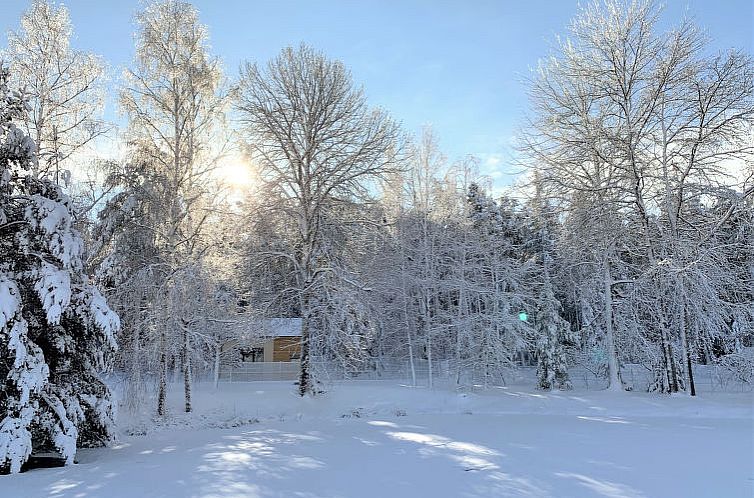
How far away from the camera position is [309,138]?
55.8 ft

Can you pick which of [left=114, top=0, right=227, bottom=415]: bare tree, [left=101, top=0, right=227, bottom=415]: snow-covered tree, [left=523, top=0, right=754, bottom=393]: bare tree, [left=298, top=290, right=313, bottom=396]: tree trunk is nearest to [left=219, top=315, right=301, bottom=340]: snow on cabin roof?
[left=101, top=0, right=227, bottom=415]: snow-covered tree

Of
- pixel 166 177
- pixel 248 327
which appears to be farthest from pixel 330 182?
pixel 248 327

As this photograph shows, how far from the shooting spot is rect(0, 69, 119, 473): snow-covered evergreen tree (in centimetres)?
791

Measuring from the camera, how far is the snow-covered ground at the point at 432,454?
613 centimetres

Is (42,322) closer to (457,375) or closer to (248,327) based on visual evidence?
(248,327)

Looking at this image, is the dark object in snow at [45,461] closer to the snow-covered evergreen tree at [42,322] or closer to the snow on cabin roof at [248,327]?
the snow-covered evergreen tree at [42,322]

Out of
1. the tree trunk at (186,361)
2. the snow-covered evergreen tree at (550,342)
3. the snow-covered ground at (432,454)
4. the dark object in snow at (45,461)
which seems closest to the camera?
the snow-covered ground at (432,454)

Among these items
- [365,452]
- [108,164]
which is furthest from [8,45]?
[365,452]

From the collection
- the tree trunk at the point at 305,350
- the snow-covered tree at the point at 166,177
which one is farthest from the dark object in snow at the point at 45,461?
the tree trunk at the point at 305,350

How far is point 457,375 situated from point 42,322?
49.3 feet

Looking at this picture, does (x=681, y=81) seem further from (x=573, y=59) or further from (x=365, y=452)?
(x=365, y=452)

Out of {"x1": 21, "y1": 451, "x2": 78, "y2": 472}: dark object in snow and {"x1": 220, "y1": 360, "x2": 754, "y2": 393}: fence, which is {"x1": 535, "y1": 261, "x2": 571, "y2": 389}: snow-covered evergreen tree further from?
{"x1": 21, "y1": 451, "x2": 78, "y2": 472}: dark object in snow

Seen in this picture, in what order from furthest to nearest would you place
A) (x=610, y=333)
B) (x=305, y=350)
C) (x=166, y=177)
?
(x=610, y=333)
(x=305, y=350)
(x=166, y=177)

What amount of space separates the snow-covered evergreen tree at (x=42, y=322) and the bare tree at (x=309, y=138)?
772 centimetres
